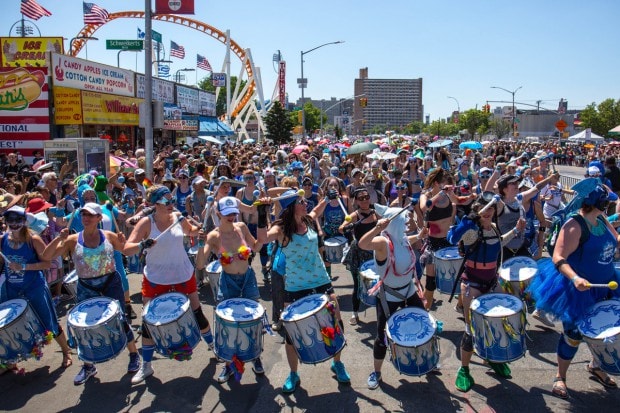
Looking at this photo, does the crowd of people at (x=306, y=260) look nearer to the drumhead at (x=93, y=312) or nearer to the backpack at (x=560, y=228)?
the backpack at (x=560, y=228)

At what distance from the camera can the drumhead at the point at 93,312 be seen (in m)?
5.00

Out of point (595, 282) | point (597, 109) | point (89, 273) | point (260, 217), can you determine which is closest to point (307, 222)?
point (260, 217)

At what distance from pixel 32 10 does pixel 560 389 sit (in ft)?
107

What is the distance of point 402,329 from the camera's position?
4832 millimetres

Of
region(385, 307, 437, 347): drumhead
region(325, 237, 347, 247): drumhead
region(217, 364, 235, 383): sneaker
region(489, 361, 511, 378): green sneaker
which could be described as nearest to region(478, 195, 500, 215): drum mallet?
region(385, 307, 437, 347): drumhead

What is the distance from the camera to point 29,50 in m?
29.0

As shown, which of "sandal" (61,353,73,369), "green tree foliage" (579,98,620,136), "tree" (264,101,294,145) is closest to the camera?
"sandal" (61,353,73,369)

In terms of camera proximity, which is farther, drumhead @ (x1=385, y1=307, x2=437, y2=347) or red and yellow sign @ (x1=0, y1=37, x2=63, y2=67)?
red and yellow sign @ (x1=0, y1=37, x2=63, y2=67)

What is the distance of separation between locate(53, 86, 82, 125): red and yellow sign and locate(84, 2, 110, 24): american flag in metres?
12.5

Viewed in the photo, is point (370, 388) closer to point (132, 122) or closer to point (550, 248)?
point (550, 248)

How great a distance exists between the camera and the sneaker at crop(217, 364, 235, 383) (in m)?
5.43

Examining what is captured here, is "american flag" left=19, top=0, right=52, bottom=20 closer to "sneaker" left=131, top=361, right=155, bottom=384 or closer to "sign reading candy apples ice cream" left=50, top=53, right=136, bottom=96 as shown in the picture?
"sign reading candy apples ice cream" left=50, top=53, right=136, bottom=96

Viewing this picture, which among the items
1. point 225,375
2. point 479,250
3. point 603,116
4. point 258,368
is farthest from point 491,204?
point 603,116

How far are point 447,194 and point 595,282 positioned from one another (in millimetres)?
2800
